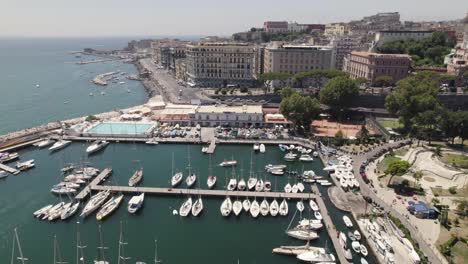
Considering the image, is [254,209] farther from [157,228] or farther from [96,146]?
[96,146]

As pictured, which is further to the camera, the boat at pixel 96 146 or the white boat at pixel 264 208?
the boat at pixel 96 146

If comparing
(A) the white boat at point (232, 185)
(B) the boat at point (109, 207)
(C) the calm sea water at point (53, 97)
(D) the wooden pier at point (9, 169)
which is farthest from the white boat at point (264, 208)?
(C) the calm sea water at point (53, 97)

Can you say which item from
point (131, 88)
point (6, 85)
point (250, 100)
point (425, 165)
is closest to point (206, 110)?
point (250, 100)

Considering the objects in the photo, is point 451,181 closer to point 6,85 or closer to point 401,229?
point 401,229

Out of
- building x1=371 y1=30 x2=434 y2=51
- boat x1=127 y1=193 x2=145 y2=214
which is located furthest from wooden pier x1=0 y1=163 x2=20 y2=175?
building x1=371 y1=30 x2=434 y2=51

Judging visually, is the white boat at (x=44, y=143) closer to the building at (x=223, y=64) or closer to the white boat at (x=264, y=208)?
the white boat at (x=264, y=208)

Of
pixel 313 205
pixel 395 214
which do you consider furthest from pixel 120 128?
pixel 395 214

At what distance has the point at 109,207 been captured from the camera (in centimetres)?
4359

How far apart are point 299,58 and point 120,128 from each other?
58602 millimetres

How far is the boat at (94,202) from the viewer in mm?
42625

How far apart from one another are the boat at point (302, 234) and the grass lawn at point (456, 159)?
104 ft

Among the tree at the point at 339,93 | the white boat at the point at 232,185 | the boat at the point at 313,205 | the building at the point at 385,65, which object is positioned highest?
the building at the point at 385,65

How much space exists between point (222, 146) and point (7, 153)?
3927 cm

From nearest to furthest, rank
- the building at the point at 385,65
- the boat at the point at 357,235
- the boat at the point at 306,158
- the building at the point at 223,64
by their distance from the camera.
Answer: the boat at the point at 357,235, the boat at the point at 306,158, the building at the point at 385,65, the building at the point at 223,64
